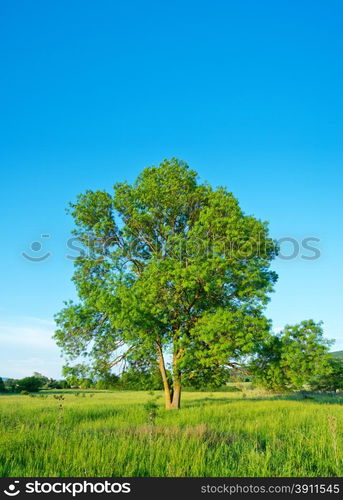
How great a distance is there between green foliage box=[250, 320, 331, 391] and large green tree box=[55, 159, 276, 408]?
1547 millimetres

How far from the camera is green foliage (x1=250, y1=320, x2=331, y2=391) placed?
20.2 metres

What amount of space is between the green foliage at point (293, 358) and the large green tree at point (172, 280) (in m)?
1.55

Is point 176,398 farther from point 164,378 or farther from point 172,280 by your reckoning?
point 172,280

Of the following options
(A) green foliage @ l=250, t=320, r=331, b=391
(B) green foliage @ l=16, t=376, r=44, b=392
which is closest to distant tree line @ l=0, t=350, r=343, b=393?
(A) green foliage @ l=250, t=320, r=331, b=391

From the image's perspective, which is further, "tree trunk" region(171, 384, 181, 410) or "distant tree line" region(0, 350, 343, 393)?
"tree trunk" region(171, 384, 181, 410)

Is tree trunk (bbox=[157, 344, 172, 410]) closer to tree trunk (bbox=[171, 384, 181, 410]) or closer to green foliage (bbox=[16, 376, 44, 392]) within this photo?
tree trunk (bbox=[171, 384, 181, 410])

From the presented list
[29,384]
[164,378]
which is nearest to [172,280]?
[164,378]

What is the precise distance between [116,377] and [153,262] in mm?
8480

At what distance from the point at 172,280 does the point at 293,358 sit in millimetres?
8192

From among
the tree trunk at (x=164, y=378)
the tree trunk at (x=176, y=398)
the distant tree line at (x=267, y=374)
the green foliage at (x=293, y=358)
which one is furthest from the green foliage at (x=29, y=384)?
the green foliage at (x=293, y=358)

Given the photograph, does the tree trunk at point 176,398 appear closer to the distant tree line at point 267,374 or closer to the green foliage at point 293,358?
the distant tree line at point 267,374

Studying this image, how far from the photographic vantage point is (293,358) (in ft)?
67.0
